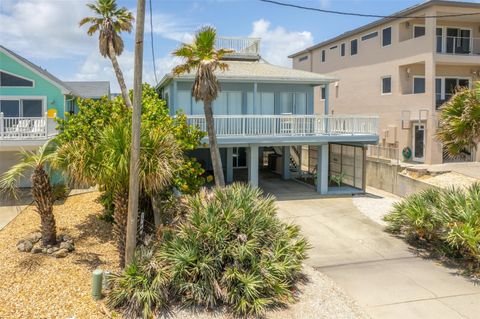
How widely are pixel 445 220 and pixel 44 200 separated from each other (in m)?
12.4

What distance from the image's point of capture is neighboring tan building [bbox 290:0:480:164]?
2575 cm

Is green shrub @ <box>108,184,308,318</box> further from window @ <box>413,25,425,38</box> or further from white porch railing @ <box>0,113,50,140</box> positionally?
window @ <box>413,25,425,38</box>

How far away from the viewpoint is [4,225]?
1470cm

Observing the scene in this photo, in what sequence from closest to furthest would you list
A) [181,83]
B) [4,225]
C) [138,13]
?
[138,13], [4,225], [181,83]

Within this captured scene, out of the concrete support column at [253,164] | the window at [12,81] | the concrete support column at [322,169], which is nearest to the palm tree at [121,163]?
the concrete support column at [253,164]

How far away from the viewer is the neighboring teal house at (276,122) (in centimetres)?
2031

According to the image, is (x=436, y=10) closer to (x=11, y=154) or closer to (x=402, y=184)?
(x=402, y=184)

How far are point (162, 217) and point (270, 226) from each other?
13.3 ft

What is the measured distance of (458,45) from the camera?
90.2 feet

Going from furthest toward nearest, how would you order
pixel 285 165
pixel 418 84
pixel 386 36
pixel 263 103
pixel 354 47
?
pixel 354 47 < pixel 386 36 < pixel 418 84 < pixel 285 165 < pixel 263 103

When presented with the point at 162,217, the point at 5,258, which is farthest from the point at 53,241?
the point at 162,217

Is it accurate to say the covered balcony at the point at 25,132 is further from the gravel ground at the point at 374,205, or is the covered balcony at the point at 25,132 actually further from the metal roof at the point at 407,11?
the metal roof at the point at 407,11

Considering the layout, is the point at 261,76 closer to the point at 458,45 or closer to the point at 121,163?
the point at 121,163

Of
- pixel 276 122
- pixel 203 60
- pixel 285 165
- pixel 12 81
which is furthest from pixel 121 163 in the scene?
pixel 285 165
